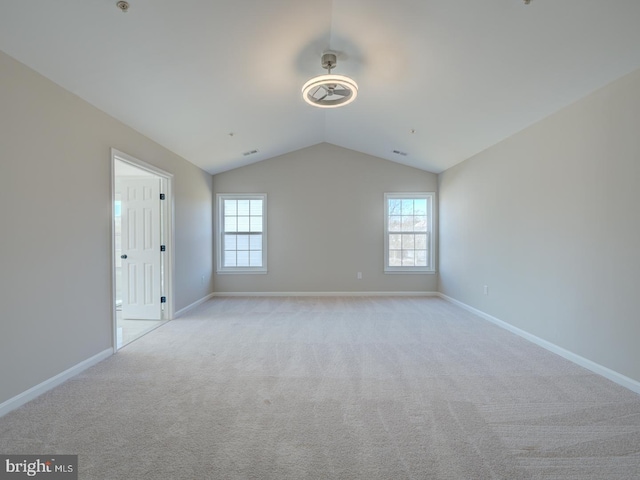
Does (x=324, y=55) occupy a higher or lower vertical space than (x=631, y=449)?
higher

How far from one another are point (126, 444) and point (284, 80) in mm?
3440

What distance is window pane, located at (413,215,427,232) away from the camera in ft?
21.4

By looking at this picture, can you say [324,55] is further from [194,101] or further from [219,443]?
[219,443]

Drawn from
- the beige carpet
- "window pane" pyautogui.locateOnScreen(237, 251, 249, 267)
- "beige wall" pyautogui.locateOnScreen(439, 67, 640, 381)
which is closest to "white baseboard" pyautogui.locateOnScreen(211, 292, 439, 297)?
"window pane" pyautogui.locateOnScreen(237, 251, 249, 267)

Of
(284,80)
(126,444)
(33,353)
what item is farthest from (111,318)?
(284,80)

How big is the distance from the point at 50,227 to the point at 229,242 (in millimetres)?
3993

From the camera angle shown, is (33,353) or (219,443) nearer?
(219,443)

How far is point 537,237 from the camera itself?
3.59m

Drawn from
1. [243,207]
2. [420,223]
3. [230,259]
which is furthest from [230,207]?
[420,223]

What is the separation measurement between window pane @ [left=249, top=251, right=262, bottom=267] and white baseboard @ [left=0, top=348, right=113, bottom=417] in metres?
3.39

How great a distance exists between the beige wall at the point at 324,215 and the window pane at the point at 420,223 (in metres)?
0.58

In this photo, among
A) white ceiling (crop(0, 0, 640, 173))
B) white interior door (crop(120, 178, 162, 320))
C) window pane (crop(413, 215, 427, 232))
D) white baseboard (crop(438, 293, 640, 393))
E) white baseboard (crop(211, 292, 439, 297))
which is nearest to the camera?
white ceiling (crop(0, 0, 640, 173))

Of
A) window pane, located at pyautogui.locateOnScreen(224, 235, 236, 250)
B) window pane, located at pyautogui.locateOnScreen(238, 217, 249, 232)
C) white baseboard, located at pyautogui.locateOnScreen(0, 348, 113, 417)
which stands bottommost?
white baseboard, located at pyautogui.locateOnScreen(0, 348, 113, 417)

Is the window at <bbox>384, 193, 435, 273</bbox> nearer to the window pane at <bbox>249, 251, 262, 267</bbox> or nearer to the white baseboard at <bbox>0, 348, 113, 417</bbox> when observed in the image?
the window pane at <bbox>249, 251, 262, 267</bbox>
